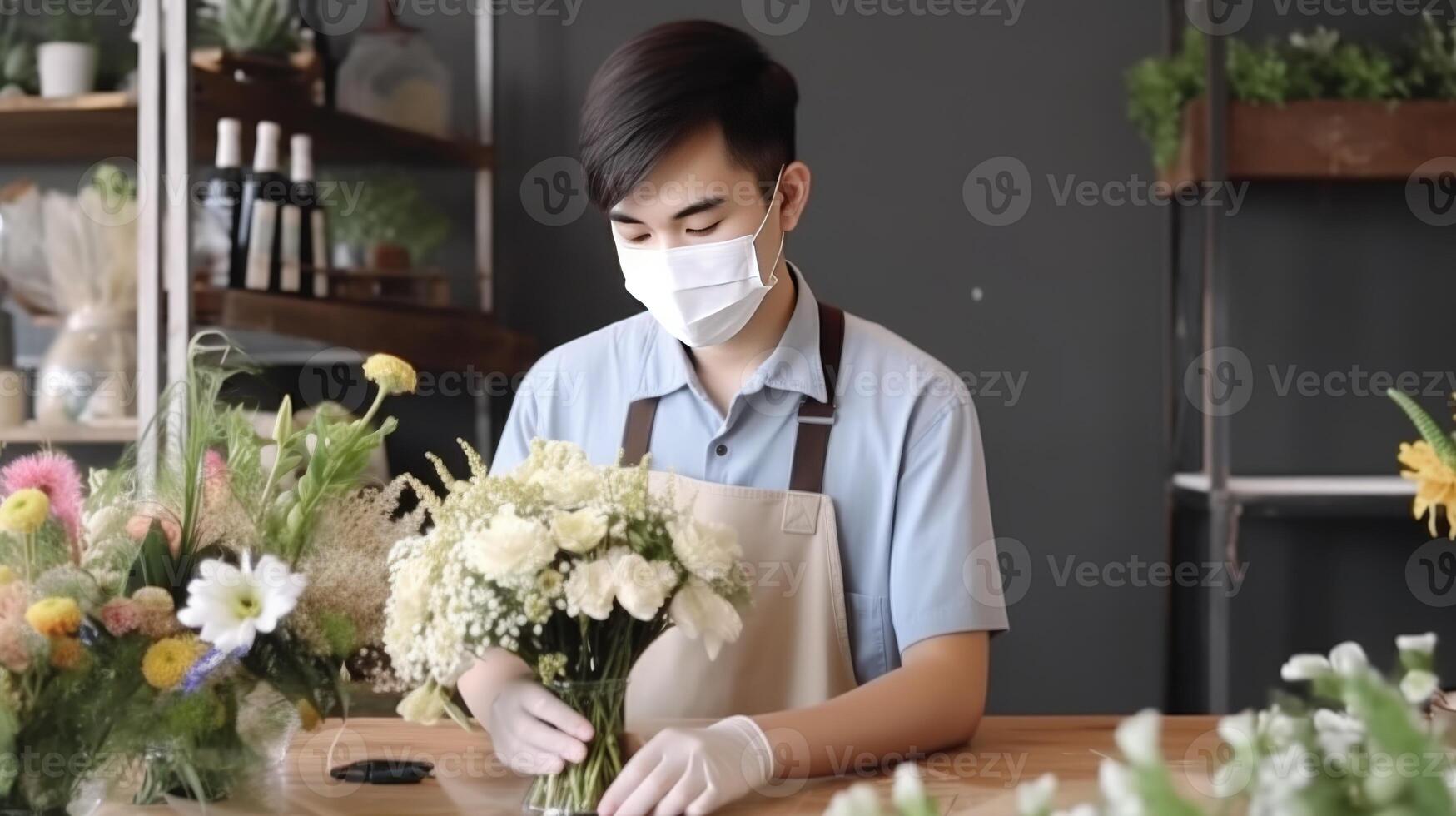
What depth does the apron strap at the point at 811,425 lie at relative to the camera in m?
1.80

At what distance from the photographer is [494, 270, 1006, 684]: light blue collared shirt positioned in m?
1.73

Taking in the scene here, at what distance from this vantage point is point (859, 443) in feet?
5.96

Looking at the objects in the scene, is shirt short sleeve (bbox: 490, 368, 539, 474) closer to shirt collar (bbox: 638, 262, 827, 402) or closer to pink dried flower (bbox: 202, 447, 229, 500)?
shirt collar (bbox: 638, 262, 827, 402)

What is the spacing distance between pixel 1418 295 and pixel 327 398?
2.39 meters

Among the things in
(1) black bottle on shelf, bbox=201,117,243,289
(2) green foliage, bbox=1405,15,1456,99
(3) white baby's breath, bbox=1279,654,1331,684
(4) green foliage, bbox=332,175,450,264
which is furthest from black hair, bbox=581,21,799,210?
(2) green foliage, bbox=1405,15,1456,99

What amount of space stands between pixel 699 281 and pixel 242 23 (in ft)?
4.84

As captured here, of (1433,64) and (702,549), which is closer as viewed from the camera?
(702,549)

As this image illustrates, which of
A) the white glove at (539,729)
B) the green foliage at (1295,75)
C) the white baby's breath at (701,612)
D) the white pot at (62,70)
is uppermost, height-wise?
the green foliage at (1295,75)

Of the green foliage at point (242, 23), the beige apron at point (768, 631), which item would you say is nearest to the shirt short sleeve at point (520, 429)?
the beige apron at point (768, 631)

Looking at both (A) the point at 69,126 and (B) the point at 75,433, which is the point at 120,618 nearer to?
(B) the point at 75,433

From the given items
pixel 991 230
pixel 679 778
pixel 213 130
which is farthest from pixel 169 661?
pixel 991 230

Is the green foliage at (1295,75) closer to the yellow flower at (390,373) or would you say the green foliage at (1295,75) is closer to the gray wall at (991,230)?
the gray wall at (991,230)

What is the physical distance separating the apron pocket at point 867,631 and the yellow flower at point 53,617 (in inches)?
37.2

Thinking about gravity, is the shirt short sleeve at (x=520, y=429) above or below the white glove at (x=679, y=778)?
above
